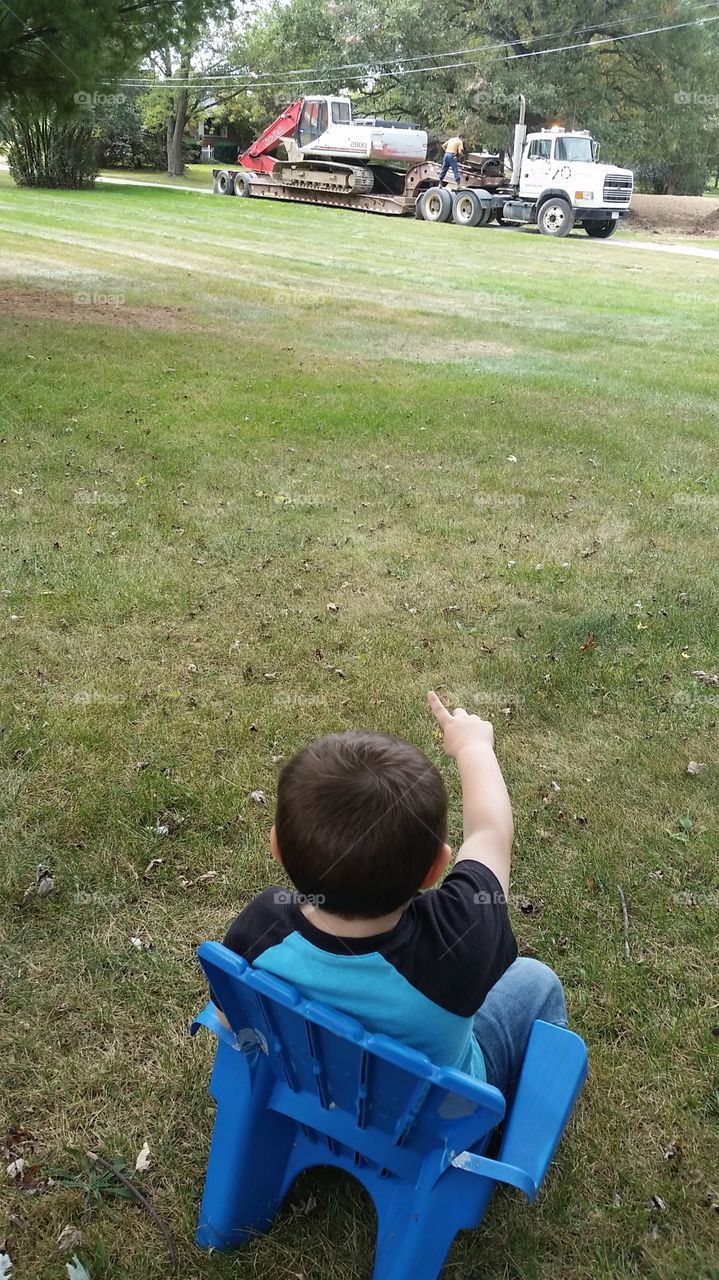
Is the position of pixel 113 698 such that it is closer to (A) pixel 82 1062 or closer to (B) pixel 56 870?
(B) pixel 56 870

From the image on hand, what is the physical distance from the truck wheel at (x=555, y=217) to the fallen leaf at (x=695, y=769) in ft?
81.2

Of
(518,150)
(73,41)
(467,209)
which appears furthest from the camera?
(518,150)

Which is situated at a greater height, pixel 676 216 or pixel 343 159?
pixel 343 159

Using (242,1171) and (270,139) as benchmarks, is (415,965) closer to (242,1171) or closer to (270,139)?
(242,1171)

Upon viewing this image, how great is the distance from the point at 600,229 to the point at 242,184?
13.4 metres

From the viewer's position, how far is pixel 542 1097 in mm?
2111

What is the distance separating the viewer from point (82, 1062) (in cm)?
258

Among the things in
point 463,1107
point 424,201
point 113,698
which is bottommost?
point 113,698

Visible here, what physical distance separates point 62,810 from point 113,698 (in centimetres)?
77

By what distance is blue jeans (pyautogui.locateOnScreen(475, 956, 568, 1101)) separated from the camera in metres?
2.18

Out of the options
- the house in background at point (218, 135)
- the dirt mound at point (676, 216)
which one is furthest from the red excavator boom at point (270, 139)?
the house in background at point (218, 135)

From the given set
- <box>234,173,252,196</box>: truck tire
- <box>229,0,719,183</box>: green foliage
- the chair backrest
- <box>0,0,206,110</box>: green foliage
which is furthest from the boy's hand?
<box>229,0,719,183</box>: green foliage

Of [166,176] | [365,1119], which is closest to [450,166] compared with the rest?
[166,176]

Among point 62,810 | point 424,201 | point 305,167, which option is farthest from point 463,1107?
point 305,167
